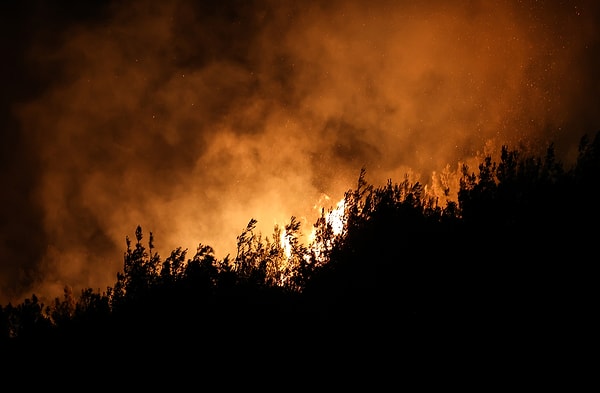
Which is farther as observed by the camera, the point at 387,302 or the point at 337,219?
the point at 337,219

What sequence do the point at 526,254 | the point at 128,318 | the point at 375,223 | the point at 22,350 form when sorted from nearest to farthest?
the point at 526,254, the point at 128,318, the point at 22,350, the point at 375,223

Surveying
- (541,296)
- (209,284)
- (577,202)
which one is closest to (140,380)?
(209,284)

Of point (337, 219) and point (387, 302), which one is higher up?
point (337, 219)

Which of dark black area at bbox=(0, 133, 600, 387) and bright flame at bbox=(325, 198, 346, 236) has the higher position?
bright flame at bbox=(325, 198, 346, 236)

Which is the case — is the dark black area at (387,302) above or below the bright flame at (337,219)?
below

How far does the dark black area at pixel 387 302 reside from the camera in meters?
5.97

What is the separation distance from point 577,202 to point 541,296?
1857 millimetres

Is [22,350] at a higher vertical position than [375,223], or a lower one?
lower

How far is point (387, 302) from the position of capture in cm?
713

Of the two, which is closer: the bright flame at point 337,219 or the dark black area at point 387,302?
the dark black area at point 387,302

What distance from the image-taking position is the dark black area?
5.97 meters

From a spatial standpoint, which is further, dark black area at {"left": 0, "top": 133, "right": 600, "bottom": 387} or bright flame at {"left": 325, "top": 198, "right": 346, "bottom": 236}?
bright flame at {"left": 325, "top": 198, "right": 346, "bottom": 236}

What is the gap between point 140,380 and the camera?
6.67 metres

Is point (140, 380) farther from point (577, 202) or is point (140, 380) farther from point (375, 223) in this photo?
point (577, 202)
